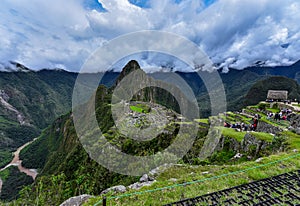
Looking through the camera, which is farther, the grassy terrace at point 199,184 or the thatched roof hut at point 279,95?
the thatched roof hut at point 279,95

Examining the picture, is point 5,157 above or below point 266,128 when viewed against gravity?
below

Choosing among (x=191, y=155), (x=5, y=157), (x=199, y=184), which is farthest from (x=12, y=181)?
(x=199, y=184)

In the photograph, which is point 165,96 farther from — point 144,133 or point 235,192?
point 235,192

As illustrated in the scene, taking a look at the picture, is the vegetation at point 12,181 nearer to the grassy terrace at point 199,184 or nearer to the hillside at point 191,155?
the hillside at point 191,155

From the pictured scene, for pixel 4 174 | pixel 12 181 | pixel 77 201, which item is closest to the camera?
pixel 77 201

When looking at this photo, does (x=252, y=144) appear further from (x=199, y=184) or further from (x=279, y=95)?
(x=279, y=95)

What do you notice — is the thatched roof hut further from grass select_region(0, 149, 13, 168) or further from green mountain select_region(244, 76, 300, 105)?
grass select_region(0, 149, 13, 168)

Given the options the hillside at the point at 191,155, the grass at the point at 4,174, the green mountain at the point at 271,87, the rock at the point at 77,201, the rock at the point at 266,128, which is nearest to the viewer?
the rock at the point at 77,201

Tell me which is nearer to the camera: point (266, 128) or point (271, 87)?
point (266, 128)

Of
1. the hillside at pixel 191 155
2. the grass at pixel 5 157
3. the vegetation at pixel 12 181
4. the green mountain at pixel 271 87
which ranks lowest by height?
the vegetation at pixel 12 181

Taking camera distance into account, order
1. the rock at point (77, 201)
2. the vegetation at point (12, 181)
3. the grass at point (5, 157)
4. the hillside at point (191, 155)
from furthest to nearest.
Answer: the grass at point (5, 157)
the vegetation at point (12, 181)
the hillside at point (191, 155)
the rock at point (77, 201)

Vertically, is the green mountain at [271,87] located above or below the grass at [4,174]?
above

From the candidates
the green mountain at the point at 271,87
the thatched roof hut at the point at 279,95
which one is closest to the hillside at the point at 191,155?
the thatched roof hut at the point at 279,95
